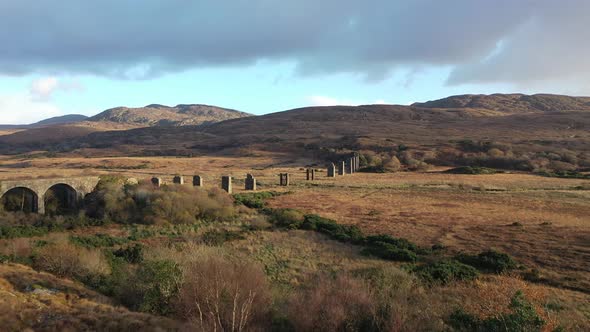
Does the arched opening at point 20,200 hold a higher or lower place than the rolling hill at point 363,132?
lower

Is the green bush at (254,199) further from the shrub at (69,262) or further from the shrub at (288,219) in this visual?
the shrub at (69,262)

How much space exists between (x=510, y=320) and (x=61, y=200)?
2604cm

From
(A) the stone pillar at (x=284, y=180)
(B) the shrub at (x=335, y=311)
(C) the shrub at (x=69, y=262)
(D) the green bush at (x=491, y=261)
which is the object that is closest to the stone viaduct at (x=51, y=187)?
(C) the shrub at (x=69, y=262)

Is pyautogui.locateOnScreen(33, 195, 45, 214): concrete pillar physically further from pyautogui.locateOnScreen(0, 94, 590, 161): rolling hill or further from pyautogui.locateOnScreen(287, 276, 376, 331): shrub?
pyautogui.locateOnScreen(0, 94, 590, 161): rolling hill

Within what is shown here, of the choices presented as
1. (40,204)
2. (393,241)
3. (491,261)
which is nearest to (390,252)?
(393,241)

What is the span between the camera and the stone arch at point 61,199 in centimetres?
2523

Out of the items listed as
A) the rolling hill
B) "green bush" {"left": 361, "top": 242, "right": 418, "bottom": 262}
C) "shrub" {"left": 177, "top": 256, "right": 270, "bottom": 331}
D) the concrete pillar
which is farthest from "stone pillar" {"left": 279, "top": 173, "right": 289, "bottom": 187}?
the rolling hill

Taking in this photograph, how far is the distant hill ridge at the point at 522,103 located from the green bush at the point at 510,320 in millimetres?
146843

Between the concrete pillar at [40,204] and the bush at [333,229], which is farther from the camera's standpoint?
the concrete pillar at [40,204]

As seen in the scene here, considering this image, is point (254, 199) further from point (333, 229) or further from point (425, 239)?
point (425, 239)

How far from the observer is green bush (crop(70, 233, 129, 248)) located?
58.1 feet

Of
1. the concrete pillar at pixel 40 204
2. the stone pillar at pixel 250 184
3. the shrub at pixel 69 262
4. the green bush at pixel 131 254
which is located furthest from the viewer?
the stone pillar at pixel 250 184

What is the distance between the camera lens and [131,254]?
633 inches

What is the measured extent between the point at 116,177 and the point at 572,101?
16790 centimetres
